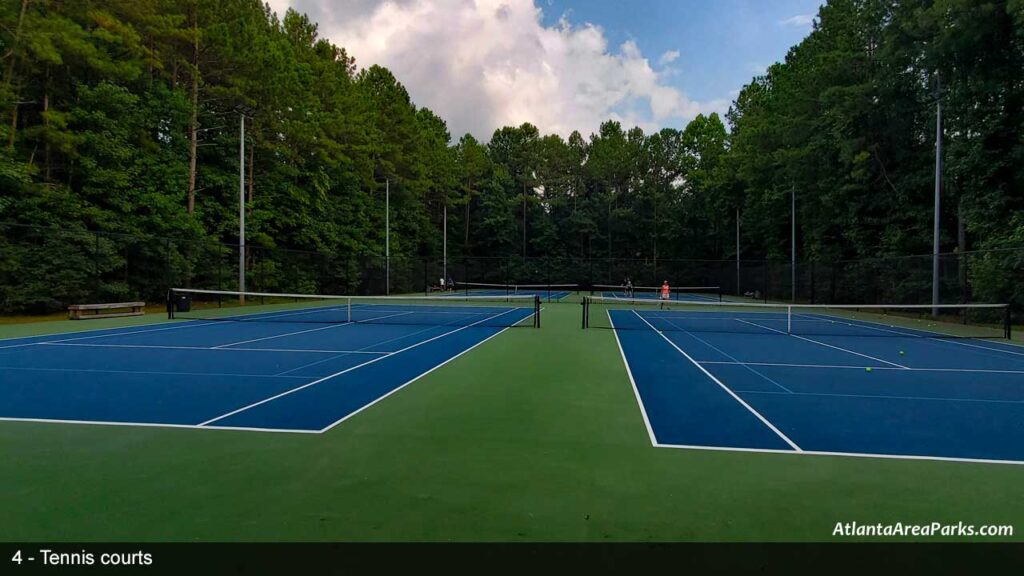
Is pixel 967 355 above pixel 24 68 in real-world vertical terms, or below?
below

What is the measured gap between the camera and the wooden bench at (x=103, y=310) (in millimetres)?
17531

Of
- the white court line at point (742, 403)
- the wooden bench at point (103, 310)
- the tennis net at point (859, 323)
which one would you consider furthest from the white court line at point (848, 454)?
the wooden bench at point (103, 310)

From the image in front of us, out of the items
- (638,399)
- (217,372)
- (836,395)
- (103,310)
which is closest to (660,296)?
(836,395)

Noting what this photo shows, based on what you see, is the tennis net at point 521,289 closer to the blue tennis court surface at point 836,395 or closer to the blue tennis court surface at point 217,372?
the blue tennis court surface at point 217,372

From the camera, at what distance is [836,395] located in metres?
7.49

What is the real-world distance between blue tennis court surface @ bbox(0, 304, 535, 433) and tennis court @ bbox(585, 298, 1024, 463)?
13.3 ft

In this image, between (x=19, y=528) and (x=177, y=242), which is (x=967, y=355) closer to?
(x=19, y=528)

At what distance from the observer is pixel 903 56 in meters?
25.8

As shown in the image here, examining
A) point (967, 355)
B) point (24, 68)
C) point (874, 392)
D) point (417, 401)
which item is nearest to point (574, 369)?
point (417, 401)

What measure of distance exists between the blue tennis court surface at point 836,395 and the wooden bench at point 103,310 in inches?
698

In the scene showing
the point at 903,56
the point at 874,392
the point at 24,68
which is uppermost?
the point at 903,56

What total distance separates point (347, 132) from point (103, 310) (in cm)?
2359

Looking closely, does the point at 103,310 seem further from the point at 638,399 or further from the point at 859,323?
the point at 859,323

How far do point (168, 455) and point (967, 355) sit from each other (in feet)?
48.9
